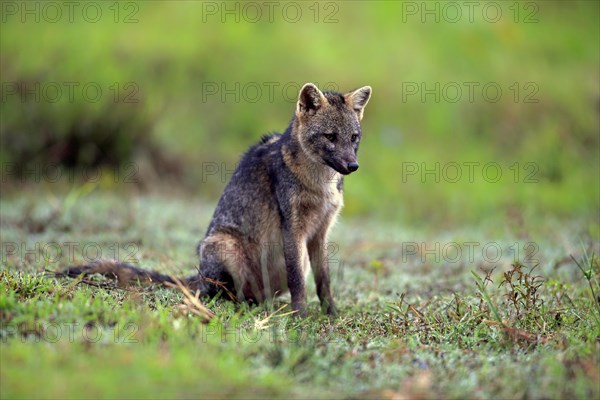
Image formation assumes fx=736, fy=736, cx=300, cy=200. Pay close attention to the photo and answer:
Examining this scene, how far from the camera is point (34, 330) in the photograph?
4.54 m

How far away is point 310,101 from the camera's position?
6742mm

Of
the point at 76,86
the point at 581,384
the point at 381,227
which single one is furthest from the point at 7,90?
the point at 581,384

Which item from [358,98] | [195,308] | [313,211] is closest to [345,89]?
[358,98]

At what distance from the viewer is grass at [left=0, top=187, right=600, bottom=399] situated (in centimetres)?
396

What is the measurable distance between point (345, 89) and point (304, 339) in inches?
397

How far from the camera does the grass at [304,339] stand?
3965 mm

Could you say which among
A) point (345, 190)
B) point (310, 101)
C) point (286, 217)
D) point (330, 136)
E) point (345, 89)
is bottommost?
point (345, 190)

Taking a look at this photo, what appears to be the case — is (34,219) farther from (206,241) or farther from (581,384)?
(581,384)

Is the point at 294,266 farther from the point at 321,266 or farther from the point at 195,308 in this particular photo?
the point at 195,308

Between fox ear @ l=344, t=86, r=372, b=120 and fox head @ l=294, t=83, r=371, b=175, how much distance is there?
62 millimetres

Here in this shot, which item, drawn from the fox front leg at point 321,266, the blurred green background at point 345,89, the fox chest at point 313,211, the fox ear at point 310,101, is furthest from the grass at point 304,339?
the blurred green background at point 345,89

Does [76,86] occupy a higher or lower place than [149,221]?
higher

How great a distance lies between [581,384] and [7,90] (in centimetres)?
1123

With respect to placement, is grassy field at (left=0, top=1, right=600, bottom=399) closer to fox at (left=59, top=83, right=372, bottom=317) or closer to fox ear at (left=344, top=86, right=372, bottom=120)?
fox at (left=59, top=83, right=372, bottom=317)
